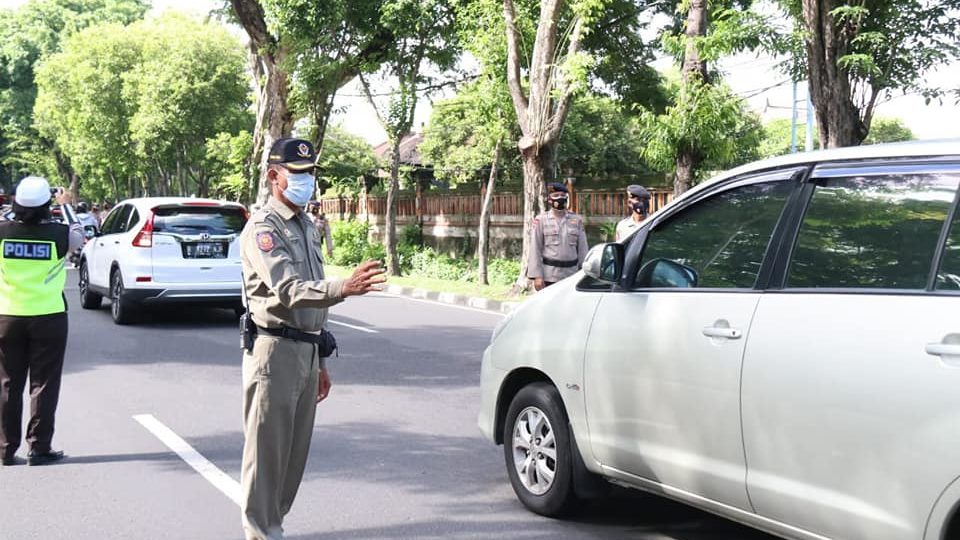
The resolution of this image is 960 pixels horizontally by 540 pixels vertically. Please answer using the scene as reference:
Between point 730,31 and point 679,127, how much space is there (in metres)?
1.38

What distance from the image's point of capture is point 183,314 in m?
13.9

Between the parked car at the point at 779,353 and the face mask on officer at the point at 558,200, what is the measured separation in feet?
13.9

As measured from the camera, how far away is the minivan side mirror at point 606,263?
4441 mm

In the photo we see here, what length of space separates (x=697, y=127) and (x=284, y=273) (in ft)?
32.6

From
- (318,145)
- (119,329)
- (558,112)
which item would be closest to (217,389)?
(119,329)

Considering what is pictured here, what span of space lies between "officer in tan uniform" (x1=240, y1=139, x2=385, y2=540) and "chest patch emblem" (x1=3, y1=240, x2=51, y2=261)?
2679 mm

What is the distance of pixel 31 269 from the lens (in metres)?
6.02

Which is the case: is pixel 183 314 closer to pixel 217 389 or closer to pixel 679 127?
pixel 217 389

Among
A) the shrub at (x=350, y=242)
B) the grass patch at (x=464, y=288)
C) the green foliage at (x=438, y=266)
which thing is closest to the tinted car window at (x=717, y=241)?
the grass patch at (x=464, y=288)

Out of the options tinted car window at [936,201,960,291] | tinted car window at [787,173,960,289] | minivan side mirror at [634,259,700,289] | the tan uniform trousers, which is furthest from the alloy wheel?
tinted car window at [936,201,960,291]

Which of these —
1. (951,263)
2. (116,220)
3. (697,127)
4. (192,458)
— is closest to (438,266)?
(116,220)

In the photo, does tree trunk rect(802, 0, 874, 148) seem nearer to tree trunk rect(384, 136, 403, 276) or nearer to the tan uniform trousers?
the tan uniform trousers

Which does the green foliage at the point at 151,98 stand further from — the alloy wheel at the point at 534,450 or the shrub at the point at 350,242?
the alloy wheel at the point at 534,450

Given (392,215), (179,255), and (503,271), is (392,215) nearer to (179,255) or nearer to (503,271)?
(503,271)
